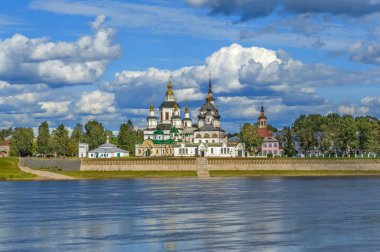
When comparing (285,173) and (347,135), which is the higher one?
(347,135)

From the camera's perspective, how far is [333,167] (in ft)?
535

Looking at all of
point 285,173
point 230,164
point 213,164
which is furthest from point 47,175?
point 285,173

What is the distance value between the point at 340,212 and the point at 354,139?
388 ft

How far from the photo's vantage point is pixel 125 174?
502 ft

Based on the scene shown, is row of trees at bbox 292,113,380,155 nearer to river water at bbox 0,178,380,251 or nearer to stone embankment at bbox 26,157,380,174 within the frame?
stone embankment at bbox 26,157,380,174

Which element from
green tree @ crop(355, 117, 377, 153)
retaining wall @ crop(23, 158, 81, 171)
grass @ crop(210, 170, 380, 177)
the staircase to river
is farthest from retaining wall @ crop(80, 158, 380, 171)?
green tree @ crop(355, 117, 377, 153)

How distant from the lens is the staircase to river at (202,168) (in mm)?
154200

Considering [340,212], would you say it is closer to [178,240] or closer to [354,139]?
[178,240]

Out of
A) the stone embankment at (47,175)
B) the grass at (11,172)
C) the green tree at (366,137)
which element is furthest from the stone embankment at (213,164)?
the green tree at (366,137)

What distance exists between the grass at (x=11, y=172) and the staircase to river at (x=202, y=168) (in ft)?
110

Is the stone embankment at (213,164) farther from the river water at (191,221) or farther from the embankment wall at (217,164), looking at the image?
the river water at (191,221)

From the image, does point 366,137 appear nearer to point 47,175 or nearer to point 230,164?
point 230,164

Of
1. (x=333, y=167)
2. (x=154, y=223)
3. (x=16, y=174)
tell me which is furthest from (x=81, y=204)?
(x=333, y=167)

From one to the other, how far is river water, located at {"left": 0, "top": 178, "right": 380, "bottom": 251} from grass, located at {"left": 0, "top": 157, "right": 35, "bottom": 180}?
39.0 meters
